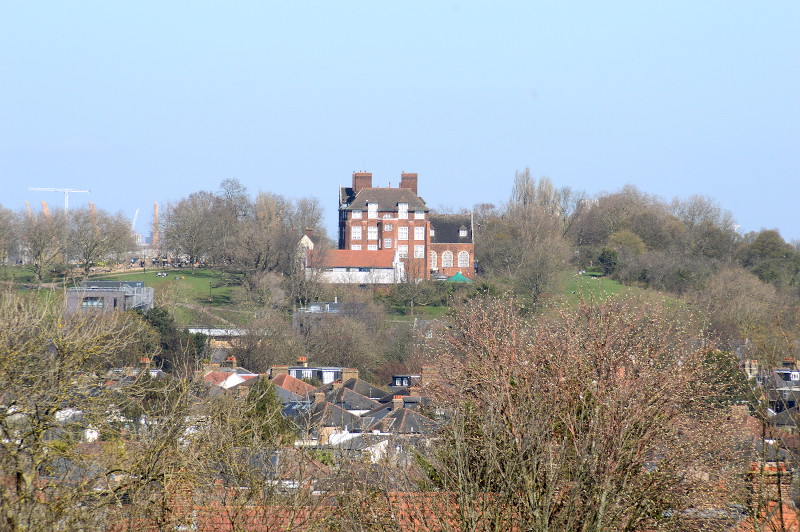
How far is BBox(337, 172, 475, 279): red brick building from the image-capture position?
77.1 metres

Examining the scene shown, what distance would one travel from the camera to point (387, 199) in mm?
77625

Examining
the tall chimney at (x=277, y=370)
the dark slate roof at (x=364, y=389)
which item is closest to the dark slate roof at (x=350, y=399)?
the dark slate roof at (x=364, y=389)

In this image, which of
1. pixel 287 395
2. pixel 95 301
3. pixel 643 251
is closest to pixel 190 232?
pixel 95 301

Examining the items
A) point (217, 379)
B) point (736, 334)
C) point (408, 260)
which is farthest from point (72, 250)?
point (736, 334)

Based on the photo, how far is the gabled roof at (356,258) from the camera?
72250 millimetres

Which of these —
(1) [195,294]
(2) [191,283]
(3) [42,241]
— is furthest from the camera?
(2) [191,283]

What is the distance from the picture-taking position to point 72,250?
69.4 m

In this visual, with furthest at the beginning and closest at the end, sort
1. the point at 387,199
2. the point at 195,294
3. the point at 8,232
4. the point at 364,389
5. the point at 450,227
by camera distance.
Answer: the point at 450,227 < the point at 387,199 < the point at 195,294 < the point at 8,232 < the point at 364,389

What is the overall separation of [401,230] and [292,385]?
38.5 m

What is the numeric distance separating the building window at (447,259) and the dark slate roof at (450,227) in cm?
105

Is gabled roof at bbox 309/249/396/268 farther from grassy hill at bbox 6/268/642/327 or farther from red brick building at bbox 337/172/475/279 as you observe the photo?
grassy hill at bbox 6/268/642/327

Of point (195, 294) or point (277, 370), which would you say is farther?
point (195, 294)

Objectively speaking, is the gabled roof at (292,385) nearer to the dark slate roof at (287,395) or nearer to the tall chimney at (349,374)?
the dark slate roof at (287,395)

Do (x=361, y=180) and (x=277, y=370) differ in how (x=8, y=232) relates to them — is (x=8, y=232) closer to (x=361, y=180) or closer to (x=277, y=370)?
(x=361, y=180)
